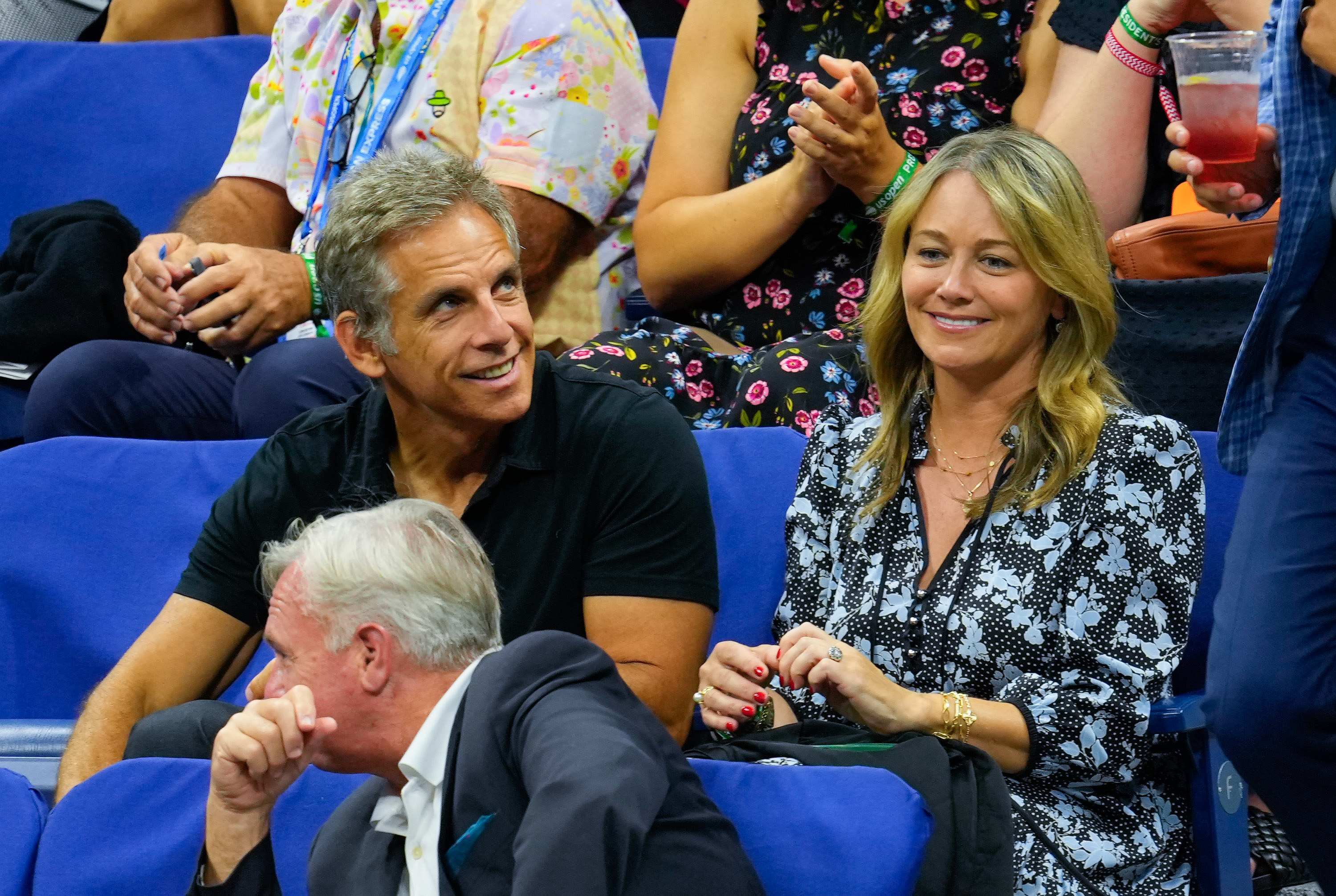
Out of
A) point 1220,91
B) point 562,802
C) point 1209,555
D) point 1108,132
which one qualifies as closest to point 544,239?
point 1108,132

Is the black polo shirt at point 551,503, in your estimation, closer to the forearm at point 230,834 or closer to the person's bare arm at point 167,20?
the forearm at point 230,834

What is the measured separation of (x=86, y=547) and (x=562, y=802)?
157cm

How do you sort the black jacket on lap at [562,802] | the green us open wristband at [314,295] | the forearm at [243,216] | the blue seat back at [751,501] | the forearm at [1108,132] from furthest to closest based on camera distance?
1. the forearm at [243,216]
2. the green us open wristband at [314,295]
3. the forearm at [1108,132]
4. the blue seat back at [751,501]
5. the black jacket on lap at [562,802]

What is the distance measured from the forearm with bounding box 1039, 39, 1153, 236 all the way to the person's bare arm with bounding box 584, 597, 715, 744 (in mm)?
984

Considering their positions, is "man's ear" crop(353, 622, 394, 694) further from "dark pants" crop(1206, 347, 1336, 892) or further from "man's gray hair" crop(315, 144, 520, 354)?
"dark pants" crop(1206, 347, 1336, 892)

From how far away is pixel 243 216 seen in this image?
321 centimetres

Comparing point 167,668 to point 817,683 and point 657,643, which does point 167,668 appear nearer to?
point 657,643

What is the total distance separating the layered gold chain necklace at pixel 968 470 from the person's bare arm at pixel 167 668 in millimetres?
985

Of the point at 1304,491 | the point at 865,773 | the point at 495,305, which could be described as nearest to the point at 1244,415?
the point at 1304,491

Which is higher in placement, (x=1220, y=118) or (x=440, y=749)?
(x=1220, y=118)

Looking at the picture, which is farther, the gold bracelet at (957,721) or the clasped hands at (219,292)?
the clasped hands at (219,292)

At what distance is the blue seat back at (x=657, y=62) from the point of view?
341 centimetres

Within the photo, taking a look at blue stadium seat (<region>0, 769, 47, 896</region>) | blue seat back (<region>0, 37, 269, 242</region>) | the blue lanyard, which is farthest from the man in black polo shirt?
blue seat back (<region>0, 37, 269, 242</region>)

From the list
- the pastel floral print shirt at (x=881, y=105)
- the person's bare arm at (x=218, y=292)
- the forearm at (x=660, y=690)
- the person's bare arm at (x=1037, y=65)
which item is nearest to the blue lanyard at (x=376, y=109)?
the person's bare arm at (x=218, y=292)
